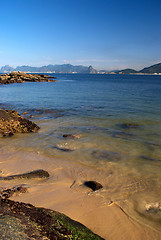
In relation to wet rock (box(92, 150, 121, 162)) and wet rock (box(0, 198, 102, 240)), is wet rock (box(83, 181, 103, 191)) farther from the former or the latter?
wet rock (box(92, 150, 121, 162))

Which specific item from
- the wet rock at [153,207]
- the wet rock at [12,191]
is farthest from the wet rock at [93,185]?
the wet rock at [12,191]

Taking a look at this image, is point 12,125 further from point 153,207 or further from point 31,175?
point 153,207

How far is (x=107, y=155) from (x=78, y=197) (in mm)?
3445

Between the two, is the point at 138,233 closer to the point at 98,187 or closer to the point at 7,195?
the point at 98,187

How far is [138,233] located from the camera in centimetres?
398

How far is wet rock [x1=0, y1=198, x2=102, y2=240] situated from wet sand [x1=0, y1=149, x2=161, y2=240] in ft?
2.35

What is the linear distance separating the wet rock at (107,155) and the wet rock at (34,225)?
4.42 metres

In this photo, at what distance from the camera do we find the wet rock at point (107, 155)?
7.94 m

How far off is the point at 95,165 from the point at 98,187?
1714mm

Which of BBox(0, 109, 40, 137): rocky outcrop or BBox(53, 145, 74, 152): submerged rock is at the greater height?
BBox(0, 109, 40, 137): rocky outcrop

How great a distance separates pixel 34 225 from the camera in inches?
122

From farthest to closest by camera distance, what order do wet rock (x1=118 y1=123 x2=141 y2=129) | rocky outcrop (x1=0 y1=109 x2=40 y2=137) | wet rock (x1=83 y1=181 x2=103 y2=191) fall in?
wet rock (x1=118 y1=123 x2=141 y2=129) → rocky outcrop (x1=0 y1=109 x2=40 y2=137) → wet rock (x1=83 y1=181 x2=103 y2=191)

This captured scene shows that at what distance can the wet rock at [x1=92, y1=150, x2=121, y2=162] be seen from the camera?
794 centimetres

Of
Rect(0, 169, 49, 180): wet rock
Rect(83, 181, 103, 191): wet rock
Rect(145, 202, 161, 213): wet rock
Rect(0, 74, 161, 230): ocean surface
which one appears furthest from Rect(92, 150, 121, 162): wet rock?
Rect(145, 202, 161, 213): wet rock
